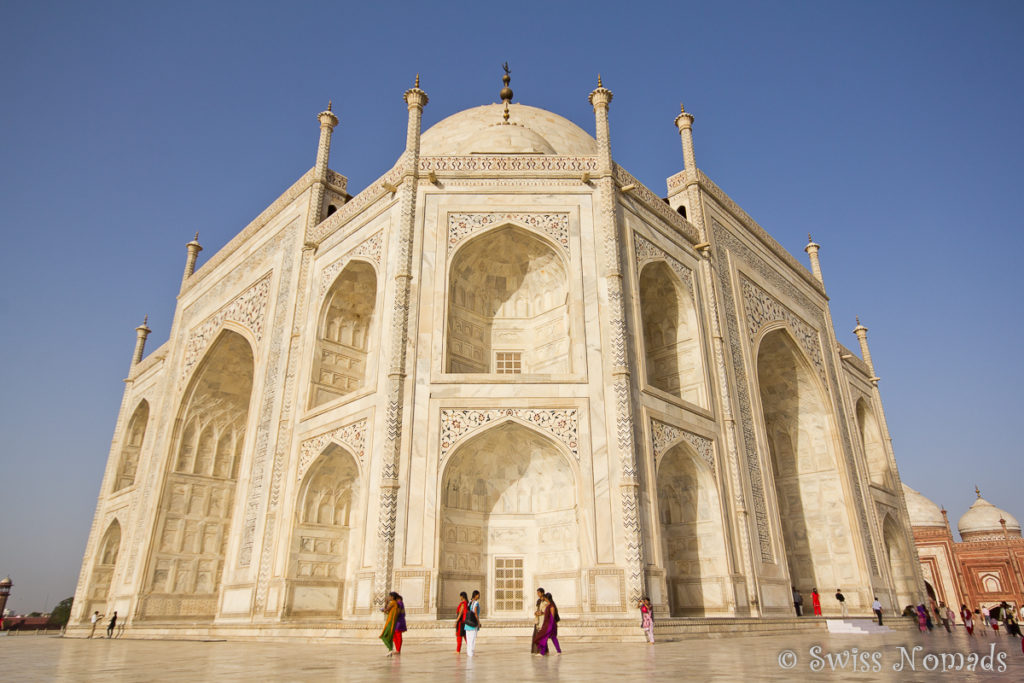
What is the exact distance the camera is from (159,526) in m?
16.7

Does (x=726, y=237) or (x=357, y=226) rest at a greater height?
(x=726, y=237)

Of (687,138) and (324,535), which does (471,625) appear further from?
(687,138)

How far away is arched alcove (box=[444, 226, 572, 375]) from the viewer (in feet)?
42.7

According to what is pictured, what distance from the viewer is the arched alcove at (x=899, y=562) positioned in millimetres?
20172

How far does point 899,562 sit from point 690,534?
40.8 feet

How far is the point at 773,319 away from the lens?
703 inches

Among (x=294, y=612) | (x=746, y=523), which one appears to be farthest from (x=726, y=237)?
(x=294, y=612)

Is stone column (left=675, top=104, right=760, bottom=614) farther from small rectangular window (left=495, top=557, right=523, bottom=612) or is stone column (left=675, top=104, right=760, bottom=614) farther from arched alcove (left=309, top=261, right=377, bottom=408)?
arched alcove (left=309, top=261, right=377, bottom=408)

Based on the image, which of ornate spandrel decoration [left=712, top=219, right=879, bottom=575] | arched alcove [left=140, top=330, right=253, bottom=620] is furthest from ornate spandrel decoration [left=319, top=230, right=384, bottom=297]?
ornate spandrel decoration [left=712, top=219, right=879, bottom=575]

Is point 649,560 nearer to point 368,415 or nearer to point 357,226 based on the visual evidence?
point 368,415

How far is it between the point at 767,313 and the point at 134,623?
1738 centimetres

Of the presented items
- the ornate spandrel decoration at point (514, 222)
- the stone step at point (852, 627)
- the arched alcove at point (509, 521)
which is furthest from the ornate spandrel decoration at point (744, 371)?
the ornate spandrel decoration at point (514, 222)

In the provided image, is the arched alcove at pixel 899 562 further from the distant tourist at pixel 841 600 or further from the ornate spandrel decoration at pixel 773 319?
the ornate spandrel decoration at pixel 773 319

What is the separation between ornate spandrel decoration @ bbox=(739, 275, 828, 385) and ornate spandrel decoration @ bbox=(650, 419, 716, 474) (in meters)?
4.29
